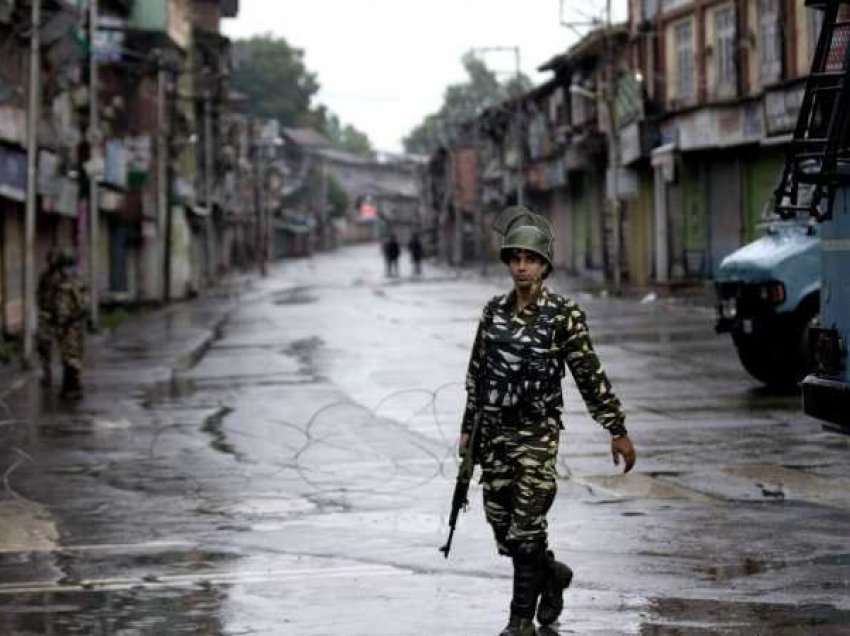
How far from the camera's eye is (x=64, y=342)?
2256 centimetres

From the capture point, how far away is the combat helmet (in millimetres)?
8195

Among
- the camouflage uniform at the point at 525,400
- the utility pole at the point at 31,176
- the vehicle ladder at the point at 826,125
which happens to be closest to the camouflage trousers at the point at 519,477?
the camouflage uniform at the point at 525,400

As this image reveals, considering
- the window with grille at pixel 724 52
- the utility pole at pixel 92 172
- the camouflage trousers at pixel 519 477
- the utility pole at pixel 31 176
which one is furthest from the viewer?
the window with grille at pixel 724 52

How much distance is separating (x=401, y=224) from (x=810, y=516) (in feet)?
553

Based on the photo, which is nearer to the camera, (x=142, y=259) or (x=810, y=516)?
(x=810, y=516)

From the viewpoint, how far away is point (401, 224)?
17962 centimetres

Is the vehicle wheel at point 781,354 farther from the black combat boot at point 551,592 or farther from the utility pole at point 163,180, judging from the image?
the utility pole at point 163,180

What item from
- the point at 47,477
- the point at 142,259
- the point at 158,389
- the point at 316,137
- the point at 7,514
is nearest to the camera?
the point at 7,514

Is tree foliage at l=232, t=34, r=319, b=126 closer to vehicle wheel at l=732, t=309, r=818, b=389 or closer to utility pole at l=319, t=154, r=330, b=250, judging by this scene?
utility pole at l=319, t=154, r=330, b=250

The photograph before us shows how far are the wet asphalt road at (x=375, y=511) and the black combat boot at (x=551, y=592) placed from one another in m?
0.09

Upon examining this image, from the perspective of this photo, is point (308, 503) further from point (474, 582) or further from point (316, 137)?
point (316, 137)

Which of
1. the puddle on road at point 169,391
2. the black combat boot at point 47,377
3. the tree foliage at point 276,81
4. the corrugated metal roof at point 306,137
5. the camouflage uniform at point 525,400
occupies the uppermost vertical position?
the tree foliage at point 276,81

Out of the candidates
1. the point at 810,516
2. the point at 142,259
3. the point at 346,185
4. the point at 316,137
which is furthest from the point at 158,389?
the point at 346,185

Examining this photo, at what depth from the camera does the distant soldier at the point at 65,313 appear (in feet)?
73.7
